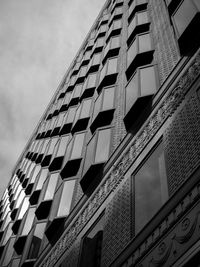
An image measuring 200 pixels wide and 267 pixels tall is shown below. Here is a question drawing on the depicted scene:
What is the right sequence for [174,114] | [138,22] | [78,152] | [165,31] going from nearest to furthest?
[174,114] → [165,31] → [78,152] → [138,22]

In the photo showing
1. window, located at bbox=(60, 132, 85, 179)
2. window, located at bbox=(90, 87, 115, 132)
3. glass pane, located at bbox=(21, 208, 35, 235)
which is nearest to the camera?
window, located at bbox=(90, 87, 115, 132)

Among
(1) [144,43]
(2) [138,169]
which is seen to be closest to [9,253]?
(1) [144,43]

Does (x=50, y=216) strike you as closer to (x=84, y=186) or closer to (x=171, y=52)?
(x=84, y=186)

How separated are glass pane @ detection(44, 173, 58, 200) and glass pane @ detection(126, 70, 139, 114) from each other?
18.2 feet

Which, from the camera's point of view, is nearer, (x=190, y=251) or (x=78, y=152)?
(x=190, y=251)

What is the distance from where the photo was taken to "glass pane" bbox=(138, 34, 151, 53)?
1425 cm

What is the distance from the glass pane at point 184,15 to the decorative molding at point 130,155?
1.54m

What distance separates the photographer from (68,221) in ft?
39.9

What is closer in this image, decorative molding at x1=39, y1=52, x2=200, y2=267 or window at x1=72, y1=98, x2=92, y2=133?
decorative molding at x1=39, y1=52, x2=200, y2=267

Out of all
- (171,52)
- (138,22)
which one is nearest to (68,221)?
(171,52)

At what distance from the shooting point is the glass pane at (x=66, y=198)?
42.9 feet

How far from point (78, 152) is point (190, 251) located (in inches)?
390

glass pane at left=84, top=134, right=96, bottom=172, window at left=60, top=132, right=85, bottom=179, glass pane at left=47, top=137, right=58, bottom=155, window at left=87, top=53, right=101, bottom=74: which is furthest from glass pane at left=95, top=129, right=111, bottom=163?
window at left=87, top=53, right=101, bottom=74

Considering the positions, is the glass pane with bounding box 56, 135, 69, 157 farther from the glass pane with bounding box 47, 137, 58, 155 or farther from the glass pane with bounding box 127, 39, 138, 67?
the glass pane with bounding box 127, 39, 138, 67
